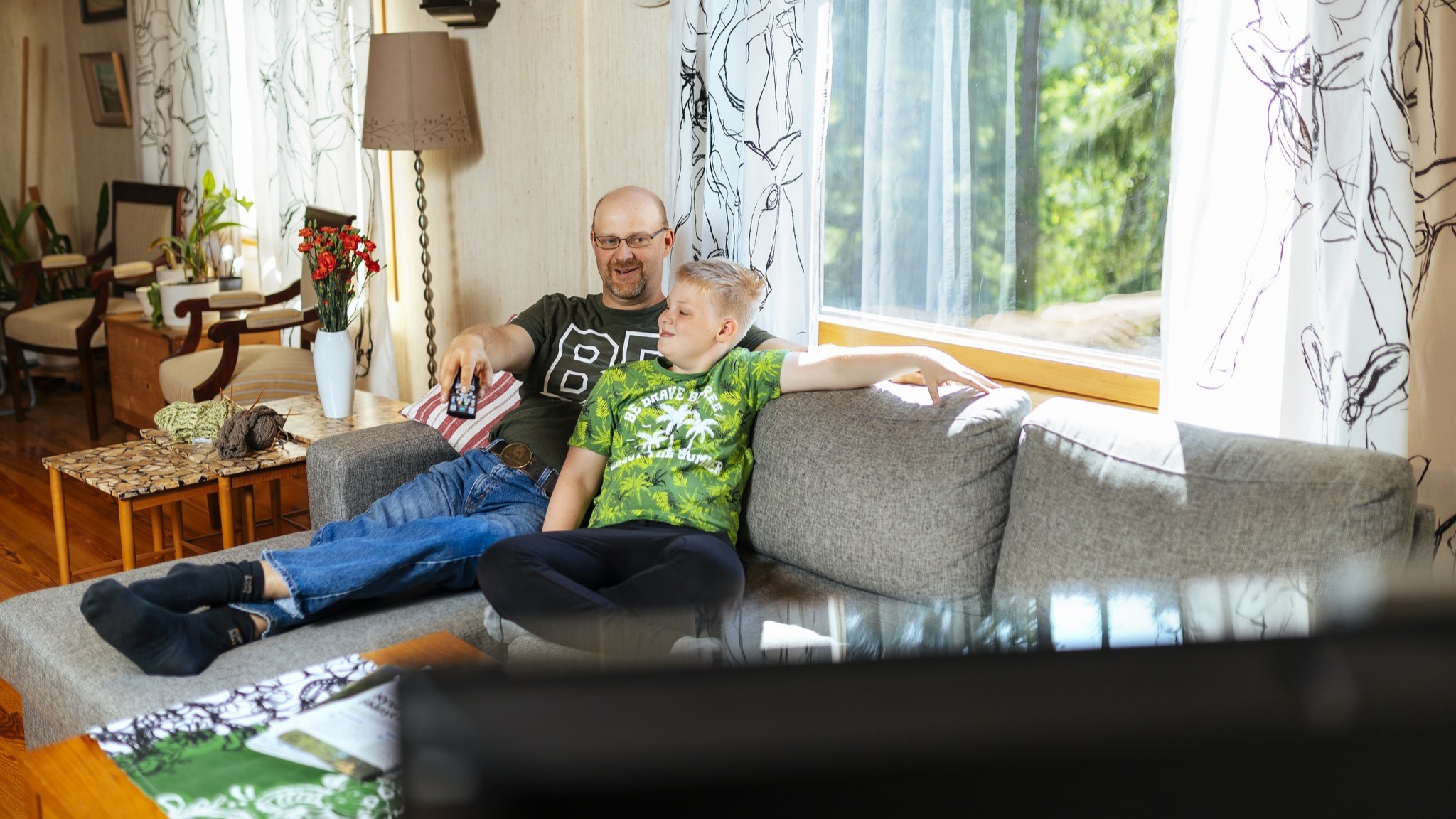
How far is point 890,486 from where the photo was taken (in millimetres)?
2047

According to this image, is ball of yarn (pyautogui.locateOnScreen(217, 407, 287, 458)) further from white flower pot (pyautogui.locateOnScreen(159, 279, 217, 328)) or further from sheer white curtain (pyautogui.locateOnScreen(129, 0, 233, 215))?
sheer white curtain (pyautogui.locateOnScreen(129, 0, 233, 215))

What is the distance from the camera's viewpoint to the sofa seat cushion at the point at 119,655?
5.88 ft

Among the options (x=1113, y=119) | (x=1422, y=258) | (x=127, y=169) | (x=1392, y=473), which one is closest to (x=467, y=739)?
(x=1392, y=473)

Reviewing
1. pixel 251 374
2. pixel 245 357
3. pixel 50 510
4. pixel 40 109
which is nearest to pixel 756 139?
pixel 251 374

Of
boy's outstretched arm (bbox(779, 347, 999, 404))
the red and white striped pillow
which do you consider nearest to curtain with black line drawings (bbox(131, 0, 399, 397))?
the red and white striped pillow

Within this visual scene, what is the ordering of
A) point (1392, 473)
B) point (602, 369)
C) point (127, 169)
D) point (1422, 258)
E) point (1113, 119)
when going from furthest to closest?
point (127, 169), point (602, 369), point (1113, 119), point (1422, 258), point (1392, 473)

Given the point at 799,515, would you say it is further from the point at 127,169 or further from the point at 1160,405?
the point at 127,169

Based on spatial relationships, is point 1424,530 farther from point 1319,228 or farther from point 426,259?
point 426,259

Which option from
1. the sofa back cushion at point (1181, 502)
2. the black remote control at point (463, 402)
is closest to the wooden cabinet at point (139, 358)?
the black remote control at point (463, 402)

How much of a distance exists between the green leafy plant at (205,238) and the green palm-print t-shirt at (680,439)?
9.81ft

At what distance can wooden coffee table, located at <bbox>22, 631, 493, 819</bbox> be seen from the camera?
53.5 inches

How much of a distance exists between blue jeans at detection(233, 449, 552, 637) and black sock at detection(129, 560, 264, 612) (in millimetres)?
24

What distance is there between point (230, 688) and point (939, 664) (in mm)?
1768

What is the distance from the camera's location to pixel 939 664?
0.22 m
